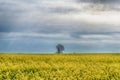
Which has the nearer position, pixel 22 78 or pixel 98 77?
pixel 22 78

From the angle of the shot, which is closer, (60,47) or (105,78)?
(105,78)

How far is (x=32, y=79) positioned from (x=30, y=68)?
8.34 meters

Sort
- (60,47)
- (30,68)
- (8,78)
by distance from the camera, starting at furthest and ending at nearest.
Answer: (60,47)
(30,68)
(8,78)

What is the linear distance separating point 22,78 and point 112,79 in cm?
440

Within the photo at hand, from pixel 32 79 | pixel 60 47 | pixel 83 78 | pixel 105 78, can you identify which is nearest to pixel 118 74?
pixel 105 78

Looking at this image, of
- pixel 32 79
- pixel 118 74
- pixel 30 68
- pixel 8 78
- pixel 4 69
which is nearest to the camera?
pixel 32 79

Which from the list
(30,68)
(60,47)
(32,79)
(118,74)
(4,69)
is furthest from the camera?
(60,47)

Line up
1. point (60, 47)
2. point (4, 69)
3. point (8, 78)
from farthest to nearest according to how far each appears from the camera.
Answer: point (60, 47), point (4, 69), point (8, 78)

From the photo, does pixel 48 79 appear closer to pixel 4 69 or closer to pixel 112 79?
pixel 112 79

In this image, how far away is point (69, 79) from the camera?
1511cm

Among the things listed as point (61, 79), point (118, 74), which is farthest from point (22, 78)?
point (118, 74)

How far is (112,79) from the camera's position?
16.0 metres

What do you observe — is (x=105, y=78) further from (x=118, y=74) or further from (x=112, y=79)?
(x=118, y=74)

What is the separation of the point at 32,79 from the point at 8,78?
6.12 feet
